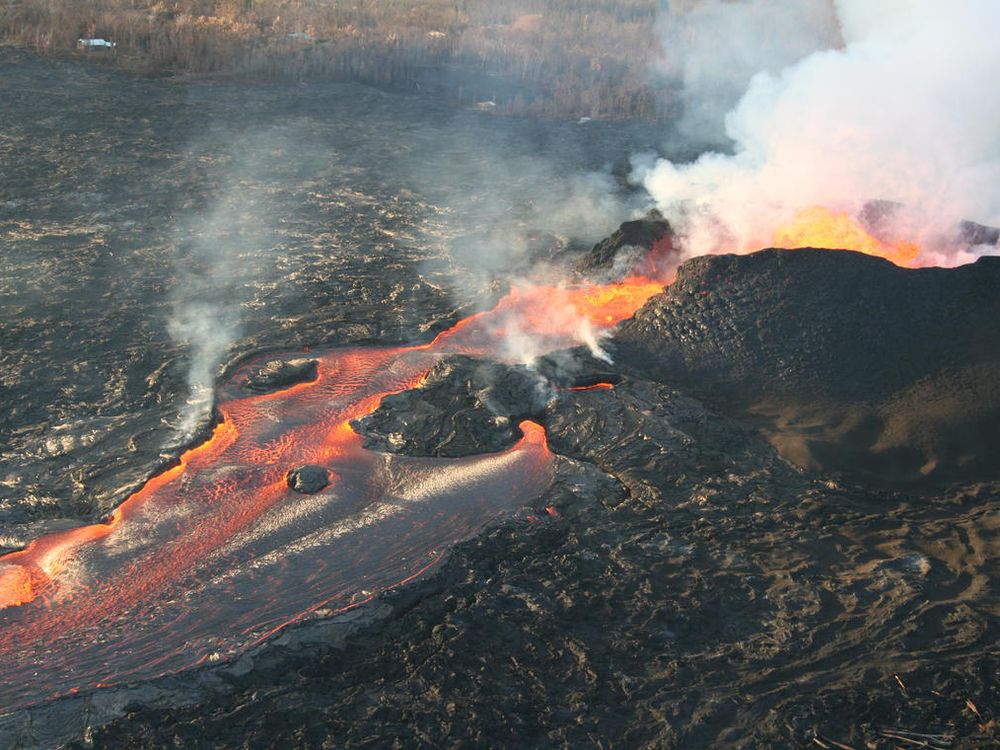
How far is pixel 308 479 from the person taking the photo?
10.6 m

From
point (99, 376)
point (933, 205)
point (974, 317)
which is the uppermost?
point (933, 205)

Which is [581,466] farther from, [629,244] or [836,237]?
[836,237]

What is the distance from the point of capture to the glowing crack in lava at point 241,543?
829 centimetres

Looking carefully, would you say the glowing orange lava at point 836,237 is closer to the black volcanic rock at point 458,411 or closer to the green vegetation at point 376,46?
the black volcanic rock at point 458,411

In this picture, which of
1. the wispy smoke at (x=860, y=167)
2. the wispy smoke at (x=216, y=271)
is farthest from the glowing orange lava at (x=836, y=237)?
the wispy smoke at (x=216, y=271)

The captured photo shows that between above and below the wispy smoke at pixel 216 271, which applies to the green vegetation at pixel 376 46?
above

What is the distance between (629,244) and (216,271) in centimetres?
757

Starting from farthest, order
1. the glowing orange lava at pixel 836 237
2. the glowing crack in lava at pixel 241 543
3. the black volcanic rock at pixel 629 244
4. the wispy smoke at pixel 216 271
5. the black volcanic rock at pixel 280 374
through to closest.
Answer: the black volcanic rock at pixel 629 244, the glowing orange lava at pixel 836 237, the wispy smoke at pixel 216 271, the black volcanic rock at pixel 280 374, the glowing crack in lava at pixel 241 543

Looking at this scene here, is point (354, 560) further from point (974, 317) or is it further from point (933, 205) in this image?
point (933, 205)

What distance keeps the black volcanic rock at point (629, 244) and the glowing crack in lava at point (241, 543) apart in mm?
5161

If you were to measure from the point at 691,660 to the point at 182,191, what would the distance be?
52.1 feet

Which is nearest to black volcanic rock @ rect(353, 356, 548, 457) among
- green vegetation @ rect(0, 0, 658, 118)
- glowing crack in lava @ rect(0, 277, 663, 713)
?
glowing crack in lava @ rect(0, 277, 663, 713)

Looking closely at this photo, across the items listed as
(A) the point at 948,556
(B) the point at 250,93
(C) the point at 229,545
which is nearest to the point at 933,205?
(A) the point at 948,556

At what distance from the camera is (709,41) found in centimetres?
3684
